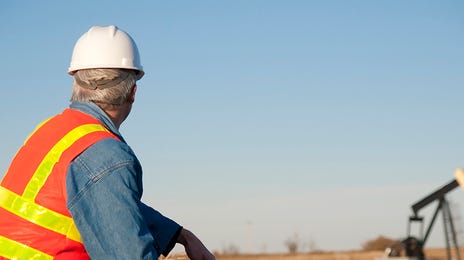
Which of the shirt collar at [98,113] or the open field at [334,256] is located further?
the open field at [334,256]

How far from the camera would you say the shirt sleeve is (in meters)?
3.69

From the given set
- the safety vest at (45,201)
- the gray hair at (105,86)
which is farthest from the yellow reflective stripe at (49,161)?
the gray hair at (105,86)

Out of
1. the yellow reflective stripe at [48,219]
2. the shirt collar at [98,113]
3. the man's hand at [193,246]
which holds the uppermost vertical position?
the shirt collar at [98,113]

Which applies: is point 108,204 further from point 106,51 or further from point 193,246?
point 193,246

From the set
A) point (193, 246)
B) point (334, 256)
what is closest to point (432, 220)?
point (334, 256)

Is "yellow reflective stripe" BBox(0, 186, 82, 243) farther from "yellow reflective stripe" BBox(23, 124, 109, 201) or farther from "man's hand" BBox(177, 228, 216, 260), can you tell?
"man's hand" BBox(177, 228, 216, 260)

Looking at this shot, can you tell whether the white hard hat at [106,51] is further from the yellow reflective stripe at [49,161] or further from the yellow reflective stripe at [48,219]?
the yellow reflective stripe at [48,219]

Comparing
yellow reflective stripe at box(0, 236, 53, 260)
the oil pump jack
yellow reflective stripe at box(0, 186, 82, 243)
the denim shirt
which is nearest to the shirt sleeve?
the denim shirt

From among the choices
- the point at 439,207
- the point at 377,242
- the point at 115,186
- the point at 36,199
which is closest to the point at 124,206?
the point at 115,186

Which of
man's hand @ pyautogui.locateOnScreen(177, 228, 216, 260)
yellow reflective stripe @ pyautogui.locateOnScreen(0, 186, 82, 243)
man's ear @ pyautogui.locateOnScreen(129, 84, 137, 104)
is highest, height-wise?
man's ear @ pyautogui.locateOnScreen(129, 84, 137, 104)

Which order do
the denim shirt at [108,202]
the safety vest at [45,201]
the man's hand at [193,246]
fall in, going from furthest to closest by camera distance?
the man's hand at [193,246], the safety vest at [45,201], the denim shirt at [108,202]

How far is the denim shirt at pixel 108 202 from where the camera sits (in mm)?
3689

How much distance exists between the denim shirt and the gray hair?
0.36 m

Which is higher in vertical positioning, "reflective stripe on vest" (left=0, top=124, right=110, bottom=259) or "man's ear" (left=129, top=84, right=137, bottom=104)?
"man's ear" (left=129, top=84, right=137, bottom=104)
